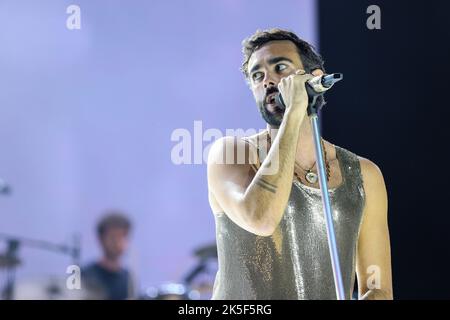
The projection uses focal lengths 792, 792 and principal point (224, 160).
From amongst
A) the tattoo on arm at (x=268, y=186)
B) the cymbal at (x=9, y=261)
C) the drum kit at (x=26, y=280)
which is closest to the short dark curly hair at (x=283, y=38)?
the tattoo on arm at (x=268, y=186)

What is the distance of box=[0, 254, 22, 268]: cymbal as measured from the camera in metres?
2.65

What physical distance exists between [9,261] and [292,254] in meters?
1.42

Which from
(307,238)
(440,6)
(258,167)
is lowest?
(307,238)

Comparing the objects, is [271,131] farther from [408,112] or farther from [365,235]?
[408,112]

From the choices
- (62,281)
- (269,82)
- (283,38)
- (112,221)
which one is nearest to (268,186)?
(269,82)

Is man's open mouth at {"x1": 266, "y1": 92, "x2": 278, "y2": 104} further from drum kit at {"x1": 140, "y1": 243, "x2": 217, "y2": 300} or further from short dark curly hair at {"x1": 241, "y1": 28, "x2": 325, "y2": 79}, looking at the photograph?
→ drum kit at {"x1": 140, "y1": 243, "x2": 217, "y2": 300}

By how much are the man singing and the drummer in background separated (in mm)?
990

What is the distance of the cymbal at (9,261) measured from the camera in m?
2.65

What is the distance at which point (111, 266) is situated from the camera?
268 cm

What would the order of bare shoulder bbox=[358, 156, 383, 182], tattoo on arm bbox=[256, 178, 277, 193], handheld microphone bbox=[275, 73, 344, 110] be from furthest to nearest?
1. bare shoulder bbox=[358, 156, 383, 182]
2. tattoo on arm bbox=[256, 178, 277, 193]
3. handheld microphone bbox=[275, 73, 344, 110]

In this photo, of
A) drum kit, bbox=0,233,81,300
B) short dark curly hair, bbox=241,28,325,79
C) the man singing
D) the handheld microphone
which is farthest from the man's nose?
drum kit, bbox=0,233,81,300

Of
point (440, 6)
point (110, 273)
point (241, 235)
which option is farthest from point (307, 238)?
point (440, 6)

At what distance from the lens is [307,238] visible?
5.20 ft

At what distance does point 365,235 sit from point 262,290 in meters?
0.27
